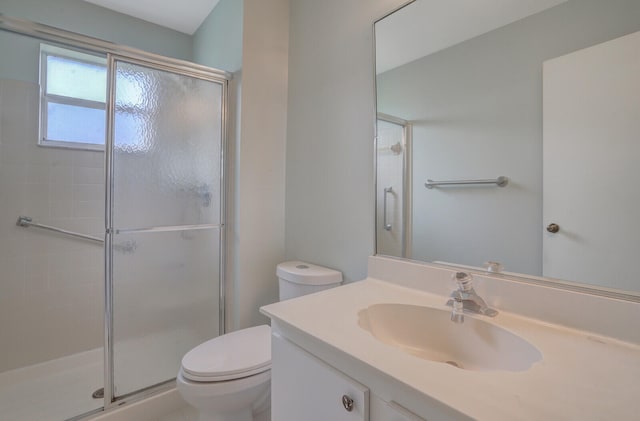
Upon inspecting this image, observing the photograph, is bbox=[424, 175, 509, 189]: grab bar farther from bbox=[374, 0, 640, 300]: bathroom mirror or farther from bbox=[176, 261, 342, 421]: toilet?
bbox=[176, 261, 342, 421]: toilet

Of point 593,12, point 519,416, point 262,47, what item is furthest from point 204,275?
point 593,12

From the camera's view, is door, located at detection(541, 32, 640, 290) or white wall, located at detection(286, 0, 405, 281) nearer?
door, located at detection(541, 32, 640, 290)

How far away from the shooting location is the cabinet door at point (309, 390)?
0.63 m

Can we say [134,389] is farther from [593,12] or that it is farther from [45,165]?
[593,12]

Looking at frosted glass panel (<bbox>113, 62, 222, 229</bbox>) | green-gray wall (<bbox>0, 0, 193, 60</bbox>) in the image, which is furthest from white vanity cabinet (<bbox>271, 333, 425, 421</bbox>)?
green-gray wall (<bbox>0, 0, 193, 60</bbox>)

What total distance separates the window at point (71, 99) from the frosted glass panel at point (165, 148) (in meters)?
0.58

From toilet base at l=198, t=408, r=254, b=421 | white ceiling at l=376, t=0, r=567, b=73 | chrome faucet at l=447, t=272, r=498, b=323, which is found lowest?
toilet base at l=198, t=408, r=254, b=421

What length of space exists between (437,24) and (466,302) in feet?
3.48

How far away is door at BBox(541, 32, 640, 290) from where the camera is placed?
2.38 ft

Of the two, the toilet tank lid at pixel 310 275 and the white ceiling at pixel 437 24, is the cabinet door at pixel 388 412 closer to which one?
the toilet tank lid at pixel 310 275

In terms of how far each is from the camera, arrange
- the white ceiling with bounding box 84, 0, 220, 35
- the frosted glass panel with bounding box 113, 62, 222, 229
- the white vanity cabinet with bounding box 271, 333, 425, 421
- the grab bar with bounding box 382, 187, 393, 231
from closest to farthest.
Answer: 1. the white vanity cabinet with bounding box 271, 333, 425, 421
2. the grab bar with bounding box 382, 187, 393, 231
3. the frosted glass panel with bounding box 113, 62, 222, 229
4. the white ceiling with bounding box 84, 0, 220, 35

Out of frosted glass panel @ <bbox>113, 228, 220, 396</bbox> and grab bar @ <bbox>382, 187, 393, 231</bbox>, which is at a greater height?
grab bar @ <bbox>382, 187, 393, 231</bbox>

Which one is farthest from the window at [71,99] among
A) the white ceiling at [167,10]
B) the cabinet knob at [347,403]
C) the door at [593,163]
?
the door at [593,163]

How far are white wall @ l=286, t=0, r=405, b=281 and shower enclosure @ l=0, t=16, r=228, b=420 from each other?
19.7 inches
